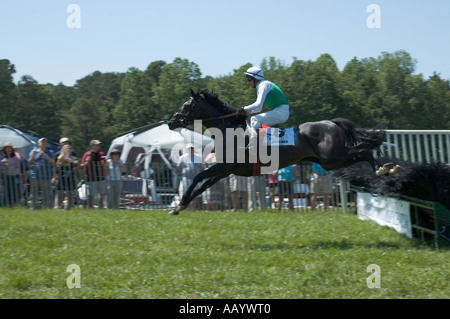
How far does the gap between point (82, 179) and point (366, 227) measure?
27.0 ft

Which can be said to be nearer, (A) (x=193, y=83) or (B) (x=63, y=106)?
(A) (x=193, y=83)

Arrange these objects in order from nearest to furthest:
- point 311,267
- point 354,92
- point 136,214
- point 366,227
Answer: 1. point 311,267
2. point 366,227
3. point 136,214
4. point 354,92

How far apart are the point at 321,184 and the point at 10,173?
8603mm

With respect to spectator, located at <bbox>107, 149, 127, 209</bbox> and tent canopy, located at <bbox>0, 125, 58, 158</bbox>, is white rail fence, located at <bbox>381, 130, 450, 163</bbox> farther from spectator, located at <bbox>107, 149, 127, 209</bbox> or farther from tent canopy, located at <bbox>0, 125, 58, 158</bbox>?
tent canopy, located at <bbox>0, 125, 58, 158</bbox>

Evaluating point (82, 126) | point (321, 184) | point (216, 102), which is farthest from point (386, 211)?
point (82, 126)

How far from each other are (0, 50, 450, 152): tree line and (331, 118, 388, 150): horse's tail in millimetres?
43843

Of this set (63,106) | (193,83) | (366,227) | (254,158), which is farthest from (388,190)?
(63,106)

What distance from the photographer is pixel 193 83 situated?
70.8 metres

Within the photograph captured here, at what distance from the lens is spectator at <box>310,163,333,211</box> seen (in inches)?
628

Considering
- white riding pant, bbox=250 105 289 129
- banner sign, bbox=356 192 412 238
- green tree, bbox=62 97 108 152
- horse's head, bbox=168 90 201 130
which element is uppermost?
green tree, bbox=62 97 108 152

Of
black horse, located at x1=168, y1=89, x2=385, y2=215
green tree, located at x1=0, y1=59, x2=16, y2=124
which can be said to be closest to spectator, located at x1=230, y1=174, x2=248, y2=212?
black horse, located at x1=168, y1=89, x2=385, y2=215

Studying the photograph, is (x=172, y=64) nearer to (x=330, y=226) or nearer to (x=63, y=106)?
(x=63, y=106)

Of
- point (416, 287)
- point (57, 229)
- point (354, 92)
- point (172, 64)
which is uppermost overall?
point (172, 64)

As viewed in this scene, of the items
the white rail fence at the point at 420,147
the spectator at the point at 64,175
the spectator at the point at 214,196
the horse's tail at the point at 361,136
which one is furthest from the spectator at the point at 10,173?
the white rail fence at the point at 420,147
